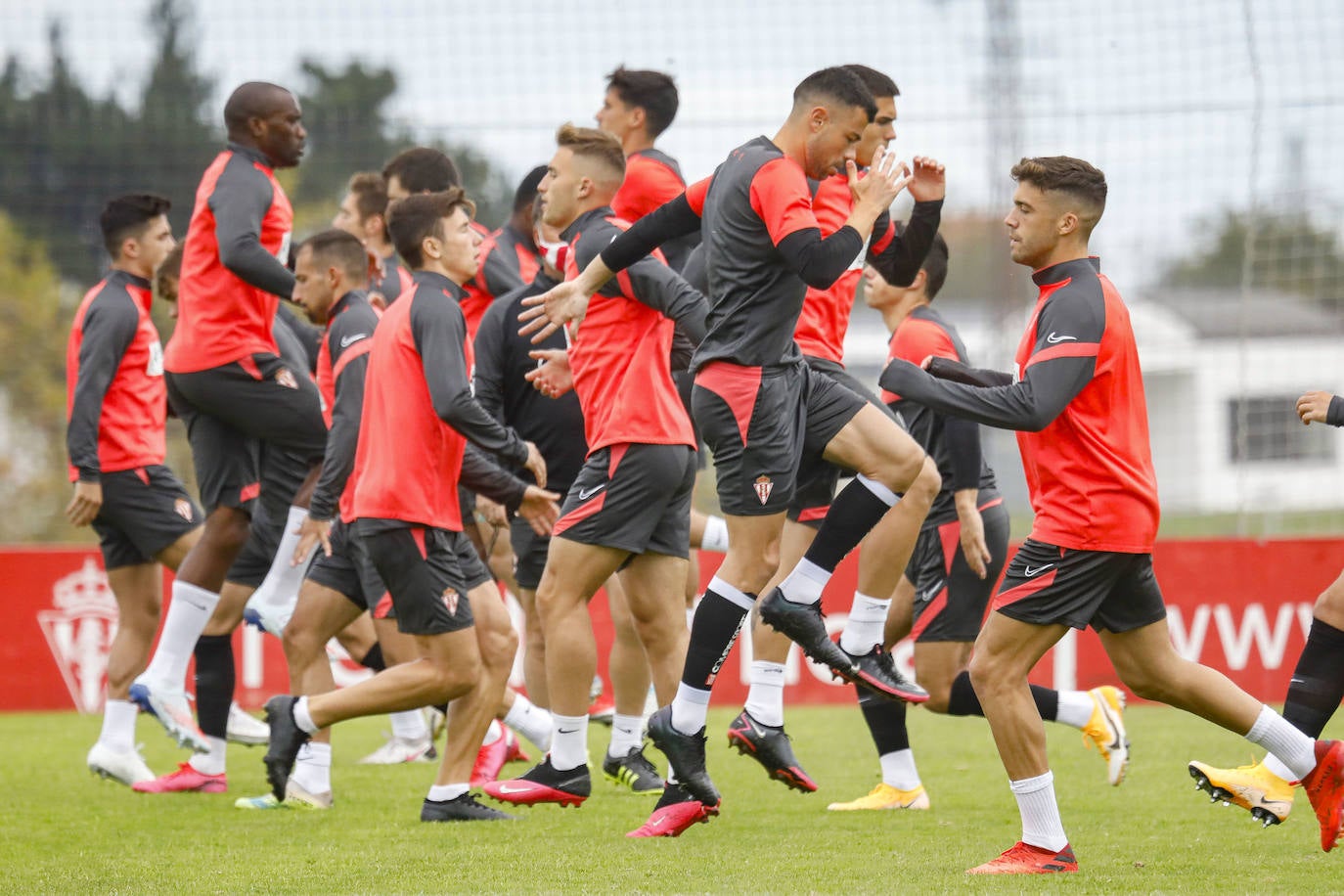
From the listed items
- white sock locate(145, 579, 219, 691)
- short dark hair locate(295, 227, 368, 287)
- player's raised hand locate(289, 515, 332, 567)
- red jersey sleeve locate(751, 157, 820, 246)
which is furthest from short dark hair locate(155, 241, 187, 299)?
red jersey sleeve locate(751, 157, 820, 246)

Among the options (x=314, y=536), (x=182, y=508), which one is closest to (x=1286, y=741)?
(x=314, y=536)

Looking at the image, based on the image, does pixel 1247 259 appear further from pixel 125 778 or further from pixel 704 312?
pixel 125 778

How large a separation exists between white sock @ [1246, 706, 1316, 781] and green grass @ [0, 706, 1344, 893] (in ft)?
1.00

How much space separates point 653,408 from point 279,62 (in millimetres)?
9152

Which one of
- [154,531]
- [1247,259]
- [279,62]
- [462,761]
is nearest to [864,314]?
[1247,259]

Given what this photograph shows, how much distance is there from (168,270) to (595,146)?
2978mm

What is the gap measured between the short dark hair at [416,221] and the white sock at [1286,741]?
3438mm

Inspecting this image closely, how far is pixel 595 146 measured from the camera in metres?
6.29

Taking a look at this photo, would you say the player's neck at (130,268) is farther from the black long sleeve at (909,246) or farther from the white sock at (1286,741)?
the white sock at (1286,741)

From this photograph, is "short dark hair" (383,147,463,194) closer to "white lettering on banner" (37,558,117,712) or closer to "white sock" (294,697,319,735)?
"white sock" (294,697,319,735)

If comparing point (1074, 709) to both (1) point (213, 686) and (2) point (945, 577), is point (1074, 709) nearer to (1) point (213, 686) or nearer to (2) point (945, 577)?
(2) point (945, 577)

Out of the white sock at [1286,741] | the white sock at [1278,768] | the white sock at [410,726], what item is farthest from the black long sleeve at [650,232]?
the white sock at [410,726]

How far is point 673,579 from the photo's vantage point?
6.37 m

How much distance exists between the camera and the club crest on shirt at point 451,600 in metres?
5.91
